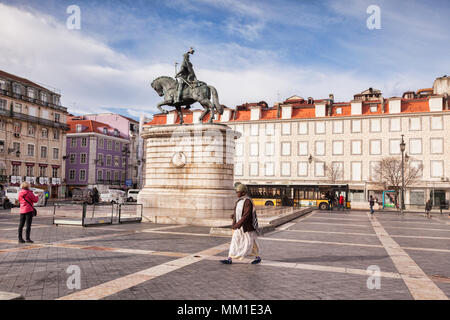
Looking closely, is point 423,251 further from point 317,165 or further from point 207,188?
point 317,165

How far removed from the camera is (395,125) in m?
51.3

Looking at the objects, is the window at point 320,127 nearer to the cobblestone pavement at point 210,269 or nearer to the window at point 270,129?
the window at point 270,129

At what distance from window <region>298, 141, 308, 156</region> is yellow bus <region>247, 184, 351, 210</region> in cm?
1640

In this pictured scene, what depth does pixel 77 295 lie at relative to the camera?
17.4 ft

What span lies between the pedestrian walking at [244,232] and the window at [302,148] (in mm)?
48649

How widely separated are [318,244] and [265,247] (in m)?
1.86

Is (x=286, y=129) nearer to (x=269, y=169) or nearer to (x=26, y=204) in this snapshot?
(x=269, y=169)

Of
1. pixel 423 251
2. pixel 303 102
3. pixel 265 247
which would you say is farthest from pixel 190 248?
pixel 303 102

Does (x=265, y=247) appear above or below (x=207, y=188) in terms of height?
below

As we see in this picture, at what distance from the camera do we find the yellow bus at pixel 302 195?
3897 cm

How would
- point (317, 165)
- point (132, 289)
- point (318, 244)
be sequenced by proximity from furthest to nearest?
point (317, 165), point (318, 244), point (132, 289)

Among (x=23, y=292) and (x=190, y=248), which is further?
(x=190, y=248)

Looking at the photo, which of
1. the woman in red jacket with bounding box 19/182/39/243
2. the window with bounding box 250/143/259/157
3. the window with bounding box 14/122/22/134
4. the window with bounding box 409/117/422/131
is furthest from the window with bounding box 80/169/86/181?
the woman in red jacket with bounding box 19/182/39/243

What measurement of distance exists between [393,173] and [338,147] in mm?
8997
